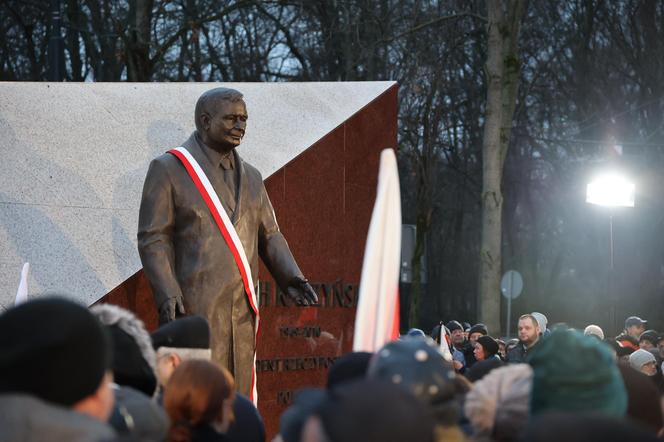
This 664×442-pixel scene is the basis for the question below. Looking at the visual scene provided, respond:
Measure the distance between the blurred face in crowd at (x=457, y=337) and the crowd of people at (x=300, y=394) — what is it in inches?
395

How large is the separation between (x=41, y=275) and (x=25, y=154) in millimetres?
897

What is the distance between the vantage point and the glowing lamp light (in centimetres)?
2006

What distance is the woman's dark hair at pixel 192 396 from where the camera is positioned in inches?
160

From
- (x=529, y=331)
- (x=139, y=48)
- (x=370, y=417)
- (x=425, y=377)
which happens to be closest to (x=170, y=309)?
(x=425, y=377)

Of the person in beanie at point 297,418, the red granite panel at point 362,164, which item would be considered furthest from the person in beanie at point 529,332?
the person in beanie at point 297,418

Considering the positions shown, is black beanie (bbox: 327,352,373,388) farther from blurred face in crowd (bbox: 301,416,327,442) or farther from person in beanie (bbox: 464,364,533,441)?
blurred face in crowd (bbox: 301,416,327,442)

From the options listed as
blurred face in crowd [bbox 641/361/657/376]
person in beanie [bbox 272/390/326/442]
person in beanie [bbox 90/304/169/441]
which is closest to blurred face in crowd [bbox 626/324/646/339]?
blurred face in crowd [bbox 641/361/657/376]

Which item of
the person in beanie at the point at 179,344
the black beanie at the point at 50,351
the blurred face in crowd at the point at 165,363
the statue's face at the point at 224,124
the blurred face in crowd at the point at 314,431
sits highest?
the statue's face at the point at 224,124

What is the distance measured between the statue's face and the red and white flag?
2736 mm

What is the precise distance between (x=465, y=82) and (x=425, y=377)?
2983 cm

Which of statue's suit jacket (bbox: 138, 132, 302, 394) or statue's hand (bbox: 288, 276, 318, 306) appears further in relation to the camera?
statue's hand (bbox: 288, 276, 318, 306)

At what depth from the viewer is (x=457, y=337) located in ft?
49.5

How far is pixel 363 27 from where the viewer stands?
82.9 ft

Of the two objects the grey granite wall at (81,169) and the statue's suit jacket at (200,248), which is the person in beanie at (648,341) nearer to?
the grey granite wall at (81,169)
